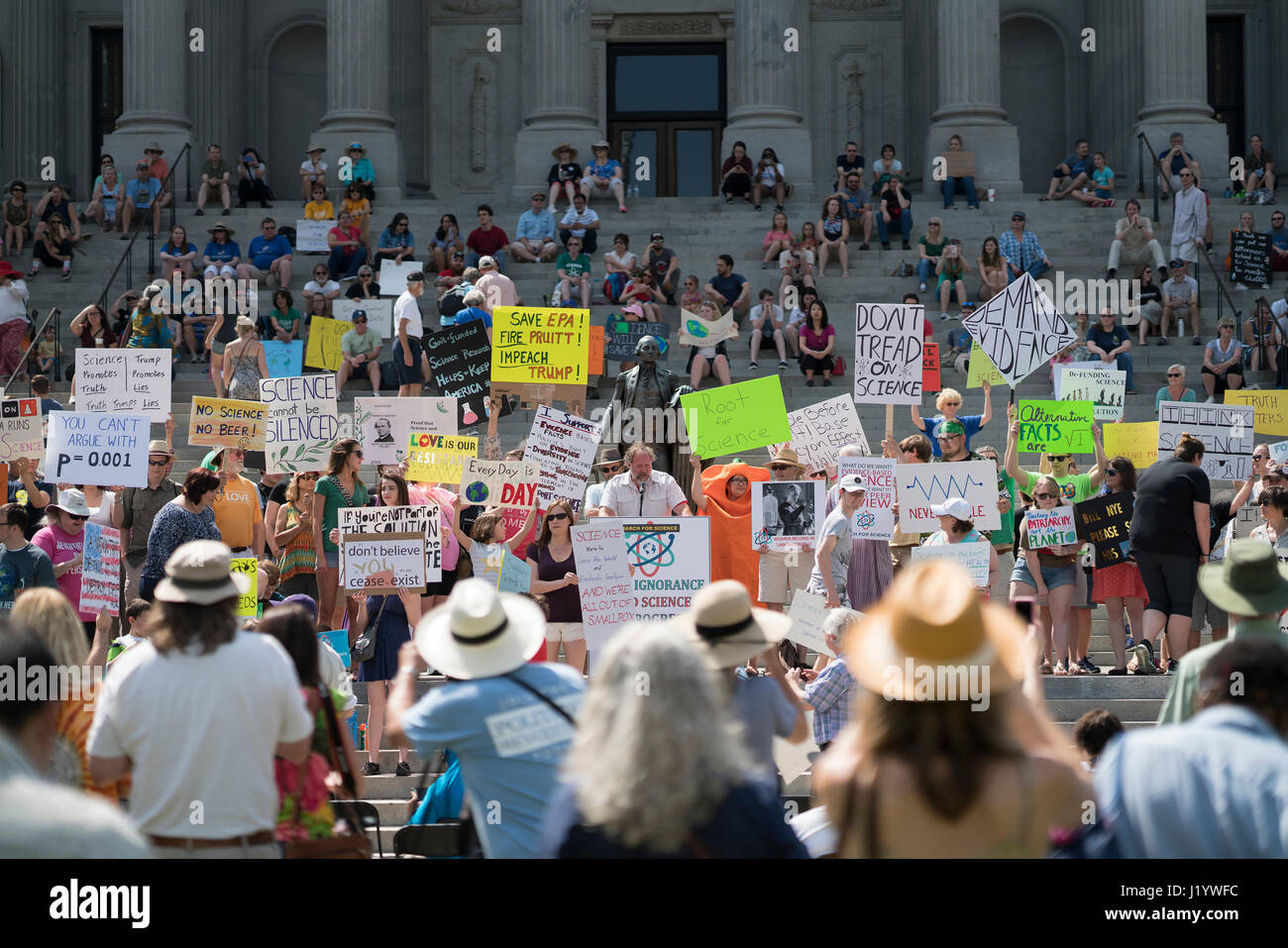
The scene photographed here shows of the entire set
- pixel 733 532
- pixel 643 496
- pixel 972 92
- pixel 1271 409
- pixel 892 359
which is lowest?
pixel 733 532

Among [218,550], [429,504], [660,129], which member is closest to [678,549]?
[429,504]

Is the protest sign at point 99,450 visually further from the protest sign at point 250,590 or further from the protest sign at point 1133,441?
the protest sign at point 1133,441

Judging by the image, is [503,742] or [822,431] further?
[822,431]

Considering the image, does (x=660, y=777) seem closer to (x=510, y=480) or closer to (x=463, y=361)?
(x=510, y=480)

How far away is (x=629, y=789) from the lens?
4.33m

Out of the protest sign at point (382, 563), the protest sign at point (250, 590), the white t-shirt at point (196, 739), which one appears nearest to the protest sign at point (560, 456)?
the protest sign at point (382, 563)

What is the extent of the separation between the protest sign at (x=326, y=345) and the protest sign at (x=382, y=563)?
28.1 feet

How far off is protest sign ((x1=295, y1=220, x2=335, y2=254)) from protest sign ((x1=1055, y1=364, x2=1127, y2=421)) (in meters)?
11.1

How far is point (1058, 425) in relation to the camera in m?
13.8

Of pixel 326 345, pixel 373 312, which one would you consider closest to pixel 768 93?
pixel 373 312

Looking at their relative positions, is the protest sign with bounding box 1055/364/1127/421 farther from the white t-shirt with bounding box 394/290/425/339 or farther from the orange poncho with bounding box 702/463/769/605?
the white t-shirt with bounding box 394/290/425/339

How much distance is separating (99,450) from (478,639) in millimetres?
7689

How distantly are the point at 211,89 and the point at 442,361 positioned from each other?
16390 mm
